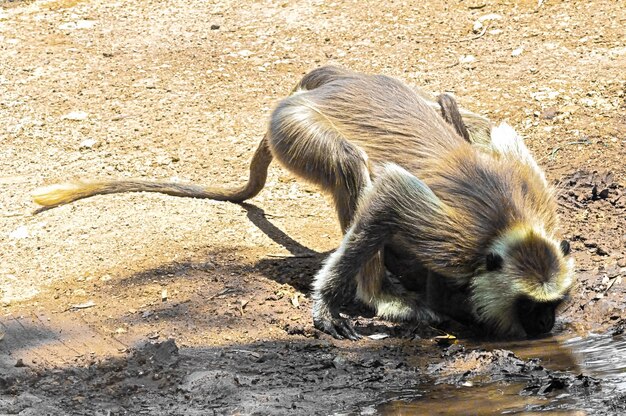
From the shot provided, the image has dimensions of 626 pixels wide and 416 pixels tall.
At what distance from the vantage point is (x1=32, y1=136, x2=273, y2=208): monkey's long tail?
7.50m

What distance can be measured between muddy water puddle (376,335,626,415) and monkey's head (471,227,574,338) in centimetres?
24

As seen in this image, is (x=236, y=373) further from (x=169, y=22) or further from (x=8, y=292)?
(x=169, y=22)

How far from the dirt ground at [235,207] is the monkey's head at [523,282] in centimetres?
22

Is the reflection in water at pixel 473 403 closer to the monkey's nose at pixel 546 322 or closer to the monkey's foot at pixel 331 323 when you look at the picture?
the monkey's nose at pixel 546 322

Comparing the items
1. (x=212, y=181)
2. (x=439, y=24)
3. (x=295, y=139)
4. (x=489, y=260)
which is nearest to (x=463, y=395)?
(x=489, y=260)

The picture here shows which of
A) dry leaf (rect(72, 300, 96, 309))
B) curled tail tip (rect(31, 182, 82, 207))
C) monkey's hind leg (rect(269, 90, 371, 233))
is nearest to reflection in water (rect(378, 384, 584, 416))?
monkey's hind leg (rect(269, 90, 371, 233))

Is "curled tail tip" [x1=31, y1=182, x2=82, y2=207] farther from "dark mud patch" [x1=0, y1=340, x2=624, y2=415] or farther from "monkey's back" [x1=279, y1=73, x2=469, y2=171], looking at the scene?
"dark mud patch" [x1=0, y1=340, x2=624, y2=415]

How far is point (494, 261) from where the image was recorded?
582 centimetres

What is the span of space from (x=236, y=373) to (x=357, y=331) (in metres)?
1.18

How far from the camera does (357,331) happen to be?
20.4ft

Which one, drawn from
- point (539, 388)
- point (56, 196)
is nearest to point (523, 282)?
point (539, 388)

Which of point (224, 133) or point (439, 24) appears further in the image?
point (439, 24)

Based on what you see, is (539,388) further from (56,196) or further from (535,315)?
(56,196)

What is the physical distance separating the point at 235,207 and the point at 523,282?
2.78 m
